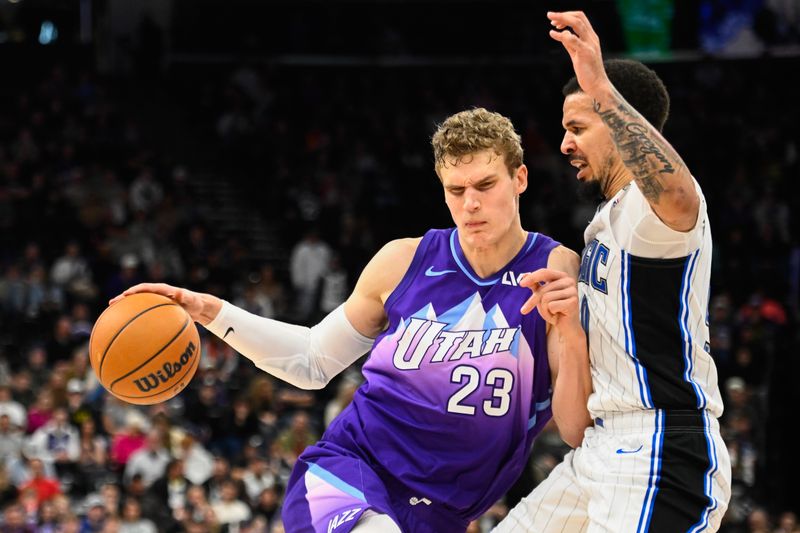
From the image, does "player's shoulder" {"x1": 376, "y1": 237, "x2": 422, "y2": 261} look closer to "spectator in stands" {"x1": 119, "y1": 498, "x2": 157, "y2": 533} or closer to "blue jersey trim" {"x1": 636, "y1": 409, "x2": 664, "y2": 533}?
"blue jersey trim" {"x1": 636, "y1": 409, "x2": 664, "y2": 533}

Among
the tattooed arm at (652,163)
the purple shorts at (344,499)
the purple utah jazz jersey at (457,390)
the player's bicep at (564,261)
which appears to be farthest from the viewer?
the player's bicep at (564,261)

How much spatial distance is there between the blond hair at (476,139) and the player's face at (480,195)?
26mm

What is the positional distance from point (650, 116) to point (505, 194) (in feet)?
1.96

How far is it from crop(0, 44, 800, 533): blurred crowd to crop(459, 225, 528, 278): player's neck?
257 inches

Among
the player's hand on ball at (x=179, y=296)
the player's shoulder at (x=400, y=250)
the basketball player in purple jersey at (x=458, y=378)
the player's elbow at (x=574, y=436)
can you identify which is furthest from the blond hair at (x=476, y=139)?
the player's hand on ball at (x=179, y=296)

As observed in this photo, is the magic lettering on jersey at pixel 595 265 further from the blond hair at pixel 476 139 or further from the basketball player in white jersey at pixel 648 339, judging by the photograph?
the blond hair at pixel 476 139

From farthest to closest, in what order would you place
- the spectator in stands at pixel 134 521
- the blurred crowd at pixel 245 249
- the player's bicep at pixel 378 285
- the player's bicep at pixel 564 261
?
the blurred crowd at pixel 245 249, the spectator in stands at pixel 134 521, the player's bicep at pixel 378 285, the player's bicep at pixel 564 261

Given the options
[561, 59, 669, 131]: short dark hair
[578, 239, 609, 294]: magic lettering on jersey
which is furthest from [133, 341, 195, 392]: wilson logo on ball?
[561, 59, 669, 131]: short dark hair

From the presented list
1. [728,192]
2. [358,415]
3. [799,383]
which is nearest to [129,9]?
[728,192]

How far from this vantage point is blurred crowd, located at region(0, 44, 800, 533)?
11.7m

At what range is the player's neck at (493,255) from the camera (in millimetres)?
4418

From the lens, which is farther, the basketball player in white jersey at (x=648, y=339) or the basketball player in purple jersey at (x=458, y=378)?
the basketball player in purple jersey at (x=458, y=378)

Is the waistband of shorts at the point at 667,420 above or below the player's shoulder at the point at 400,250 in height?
below

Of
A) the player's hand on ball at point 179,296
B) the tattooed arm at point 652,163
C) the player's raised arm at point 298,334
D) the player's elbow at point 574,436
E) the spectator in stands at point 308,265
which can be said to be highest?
the tattooed arm at point 652,163
